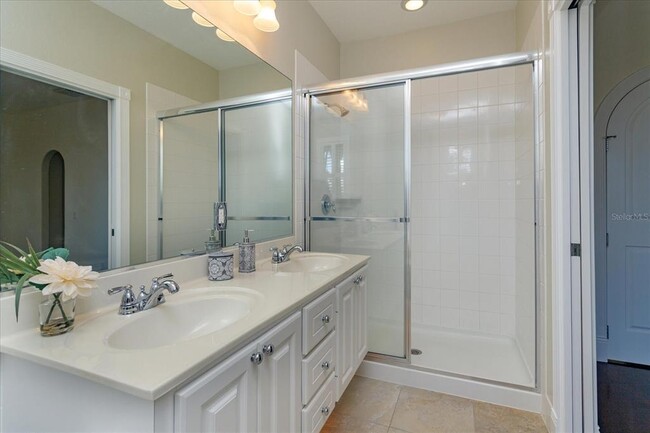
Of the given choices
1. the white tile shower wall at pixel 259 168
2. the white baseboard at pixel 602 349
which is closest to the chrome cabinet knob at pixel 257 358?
the white tile shower wall at pixel 259 168

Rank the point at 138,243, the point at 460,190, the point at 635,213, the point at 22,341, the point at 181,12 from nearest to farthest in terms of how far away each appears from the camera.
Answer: the point at 22,341
the point at 138,243
the point at 181,12
the point at 635,213
the point at 460,190

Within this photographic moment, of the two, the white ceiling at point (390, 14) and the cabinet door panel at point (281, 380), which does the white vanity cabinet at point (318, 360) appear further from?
the white ceiling at point (390, 14)

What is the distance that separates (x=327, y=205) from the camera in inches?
93.7

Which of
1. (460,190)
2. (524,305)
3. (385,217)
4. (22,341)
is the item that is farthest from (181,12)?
(524,305)

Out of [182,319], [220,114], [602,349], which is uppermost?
[220,114]

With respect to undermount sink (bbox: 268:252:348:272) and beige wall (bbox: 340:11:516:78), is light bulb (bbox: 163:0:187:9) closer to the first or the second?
undermount sink (bbox: 268:252:348:272)

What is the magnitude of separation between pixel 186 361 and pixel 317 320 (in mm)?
661

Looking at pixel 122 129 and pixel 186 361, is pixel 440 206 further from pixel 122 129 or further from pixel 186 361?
pixel 186 361

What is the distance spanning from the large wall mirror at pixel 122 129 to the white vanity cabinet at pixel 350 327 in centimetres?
65

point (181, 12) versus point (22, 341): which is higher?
point (181, 12)

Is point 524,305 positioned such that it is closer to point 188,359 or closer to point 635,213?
point 635,213

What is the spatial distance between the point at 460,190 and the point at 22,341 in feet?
9.31

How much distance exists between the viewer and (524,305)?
7.36 feet

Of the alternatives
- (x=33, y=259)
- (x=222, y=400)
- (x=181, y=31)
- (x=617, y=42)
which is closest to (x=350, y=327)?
(x=222, y=400)
